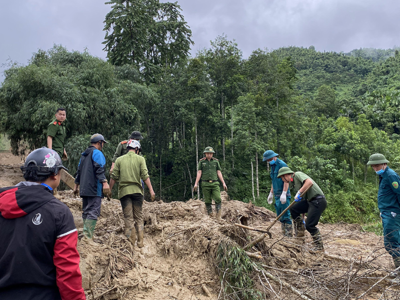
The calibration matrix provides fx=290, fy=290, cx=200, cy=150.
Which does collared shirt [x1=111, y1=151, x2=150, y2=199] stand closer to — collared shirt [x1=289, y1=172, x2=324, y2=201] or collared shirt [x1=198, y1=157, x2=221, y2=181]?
collared shirt [x1=198, y1=157, x2=221, y2=181]

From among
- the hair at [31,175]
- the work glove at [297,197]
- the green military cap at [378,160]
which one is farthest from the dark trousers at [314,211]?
the hair at [31,175]

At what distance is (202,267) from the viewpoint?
4117 millimetres

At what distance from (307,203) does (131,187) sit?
3.26 m

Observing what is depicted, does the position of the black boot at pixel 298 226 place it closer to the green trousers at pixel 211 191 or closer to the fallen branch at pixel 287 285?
the green trousers at pixel 211 191

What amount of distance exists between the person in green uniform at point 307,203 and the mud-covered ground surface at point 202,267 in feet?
1.14

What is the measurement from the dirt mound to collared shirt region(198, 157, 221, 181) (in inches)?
69.4

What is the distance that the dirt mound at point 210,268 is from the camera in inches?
135

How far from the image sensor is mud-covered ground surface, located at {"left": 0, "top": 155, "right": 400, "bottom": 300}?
343 centimetres

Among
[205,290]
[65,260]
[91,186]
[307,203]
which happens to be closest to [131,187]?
[91,186]

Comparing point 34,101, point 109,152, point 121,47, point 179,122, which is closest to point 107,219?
point 109,152

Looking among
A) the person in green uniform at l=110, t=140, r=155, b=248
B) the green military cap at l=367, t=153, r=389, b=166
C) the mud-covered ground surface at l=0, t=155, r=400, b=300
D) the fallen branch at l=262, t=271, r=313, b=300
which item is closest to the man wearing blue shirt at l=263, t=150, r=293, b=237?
the mud-covered ground surface at l=0, t=155, r=400, b=300

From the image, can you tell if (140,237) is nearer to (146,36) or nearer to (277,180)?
(277,180)

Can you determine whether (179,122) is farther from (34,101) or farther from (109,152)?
(34,101)

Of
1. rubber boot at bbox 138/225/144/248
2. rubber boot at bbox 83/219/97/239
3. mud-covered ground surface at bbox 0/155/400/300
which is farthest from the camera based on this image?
rubber boot at bbox 138/225/144/248
